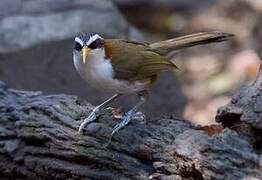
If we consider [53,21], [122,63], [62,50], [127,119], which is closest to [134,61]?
[122,63]

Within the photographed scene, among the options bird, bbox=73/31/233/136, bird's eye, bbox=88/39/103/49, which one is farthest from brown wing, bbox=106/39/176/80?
bird's eye, bbox=88/39/103/49

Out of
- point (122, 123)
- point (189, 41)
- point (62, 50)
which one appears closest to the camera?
point (122, 123)

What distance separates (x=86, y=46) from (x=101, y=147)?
0.66 meters

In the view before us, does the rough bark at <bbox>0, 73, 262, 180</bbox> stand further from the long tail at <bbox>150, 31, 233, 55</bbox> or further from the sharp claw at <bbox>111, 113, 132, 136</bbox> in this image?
the long tail at <bbox>150, 31, 233, 55</bbox>

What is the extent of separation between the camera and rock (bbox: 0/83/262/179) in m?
4.34

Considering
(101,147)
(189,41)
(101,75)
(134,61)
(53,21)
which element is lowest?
(101,147)

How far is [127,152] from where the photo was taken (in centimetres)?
480

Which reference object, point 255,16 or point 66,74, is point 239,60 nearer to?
point 255,16

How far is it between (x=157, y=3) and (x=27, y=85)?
5339 mm

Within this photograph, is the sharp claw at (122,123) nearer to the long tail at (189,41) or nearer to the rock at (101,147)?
the rock at (101,147)

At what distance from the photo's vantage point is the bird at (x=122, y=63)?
504 centimetres

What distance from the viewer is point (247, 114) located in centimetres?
462

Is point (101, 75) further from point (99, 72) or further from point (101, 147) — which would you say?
point (101, 147)

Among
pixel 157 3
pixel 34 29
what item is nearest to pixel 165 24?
pixel 157 3
